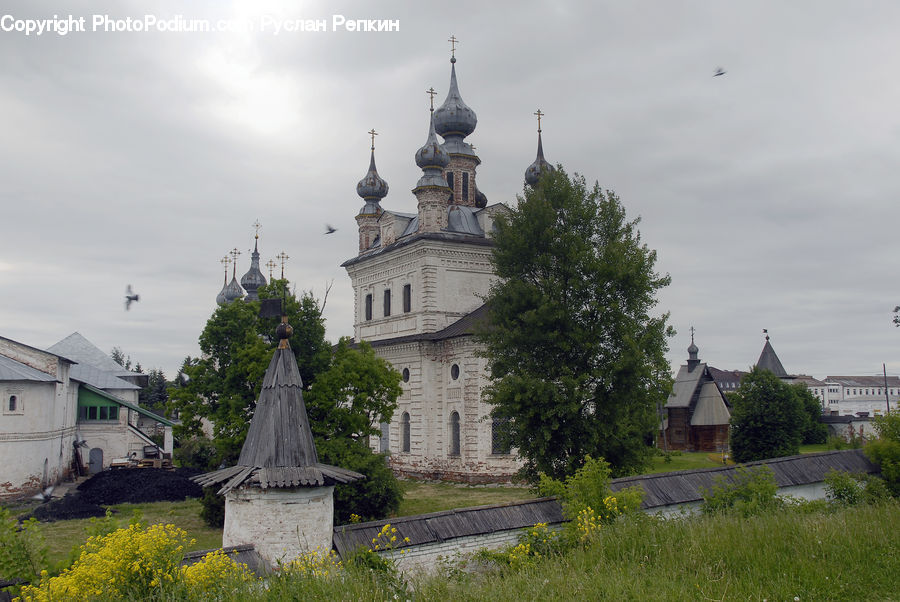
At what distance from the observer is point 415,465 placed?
31.0 meters

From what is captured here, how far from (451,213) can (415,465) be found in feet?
37.7

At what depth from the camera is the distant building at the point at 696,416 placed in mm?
43219

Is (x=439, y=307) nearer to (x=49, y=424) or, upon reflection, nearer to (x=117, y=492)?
(x=117, y=492)

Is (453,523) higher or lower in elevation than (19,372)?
lower

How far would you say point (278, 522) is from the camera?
10.8 metres

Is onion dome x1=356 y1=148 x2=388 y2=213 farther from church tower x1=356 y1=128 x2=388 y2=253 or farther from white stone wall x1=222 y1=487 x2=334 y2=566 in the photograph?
white stone wall x1=222 y1=487 x2=334 y2=566

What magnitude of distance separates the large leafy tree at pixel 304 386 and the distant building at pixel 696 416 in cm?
2592

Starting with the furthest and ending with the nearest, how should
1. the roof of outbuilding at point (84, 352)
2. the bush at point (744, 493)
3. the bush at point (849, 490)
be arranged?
1. the roof of outbuilding at point (84, 352)
2. the bush at point (849, 490)
3. the bush at point (744, 493)

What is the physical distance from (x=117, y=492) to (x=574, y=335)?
19246 millimetres

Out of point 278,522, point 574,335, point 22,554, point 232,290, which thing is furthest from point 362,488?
point 232,290

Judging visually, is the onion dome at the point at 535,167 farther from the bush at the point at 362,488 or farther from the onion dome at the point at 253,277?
the onion dome at the point at 253,277

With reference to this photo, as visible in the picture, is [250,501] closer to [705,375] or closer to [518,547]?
[518,547]

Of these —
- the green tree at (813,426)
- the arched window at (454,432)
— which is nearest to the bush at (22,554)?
the arched window at (454,432)

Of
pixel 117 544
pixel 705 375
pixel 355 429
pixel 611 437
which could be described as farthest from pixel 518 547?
pixel 705 375
